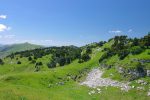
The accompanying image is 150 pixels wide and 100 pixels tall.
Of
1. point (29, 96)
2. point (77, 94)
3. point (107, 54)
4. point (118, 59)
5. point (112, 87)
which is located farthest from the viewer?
point (107, 54)

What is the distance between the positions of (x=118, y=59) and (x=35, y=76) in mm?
28024

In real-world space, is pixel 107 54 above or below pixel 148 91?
above

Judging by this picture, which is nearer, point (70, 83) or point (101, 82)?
point (101, 82)

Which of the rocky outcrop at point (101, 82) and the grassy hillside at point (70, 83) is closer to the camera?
the grassy hillside at point (70, 83)

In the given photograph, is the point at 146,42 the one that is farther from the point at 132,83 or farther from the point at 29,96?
the point at 29,96

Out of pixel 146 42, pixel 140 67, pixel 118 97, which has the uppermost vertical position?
pixel 146 42

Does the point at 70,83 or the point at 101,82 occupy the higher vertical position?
the point at 101,82

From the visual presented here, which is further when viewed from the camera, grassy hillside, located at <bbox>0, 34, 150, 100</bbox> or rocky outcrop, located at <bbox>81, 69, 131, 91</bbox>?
rocky outcrop, located at <bbox>81, 69, 131, 91</bbox>

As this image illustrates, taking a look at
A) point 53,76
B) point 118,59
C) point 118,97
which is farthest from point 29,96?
point 118,59

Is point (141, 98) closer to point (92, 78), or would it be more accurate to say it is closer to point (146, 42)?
point (92, 78)

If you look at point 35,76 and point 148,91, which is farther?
point 35,76

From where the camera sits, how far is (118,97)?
56062 millimetres

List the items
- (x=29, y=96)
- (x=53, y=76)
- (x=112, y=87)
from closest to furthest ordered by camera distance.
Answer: (x=29, y=96), (x=112, y=87), (x=53, y=76)

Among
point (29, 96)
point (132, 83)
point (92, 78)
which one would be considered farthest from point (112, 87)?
point (29, 96)
